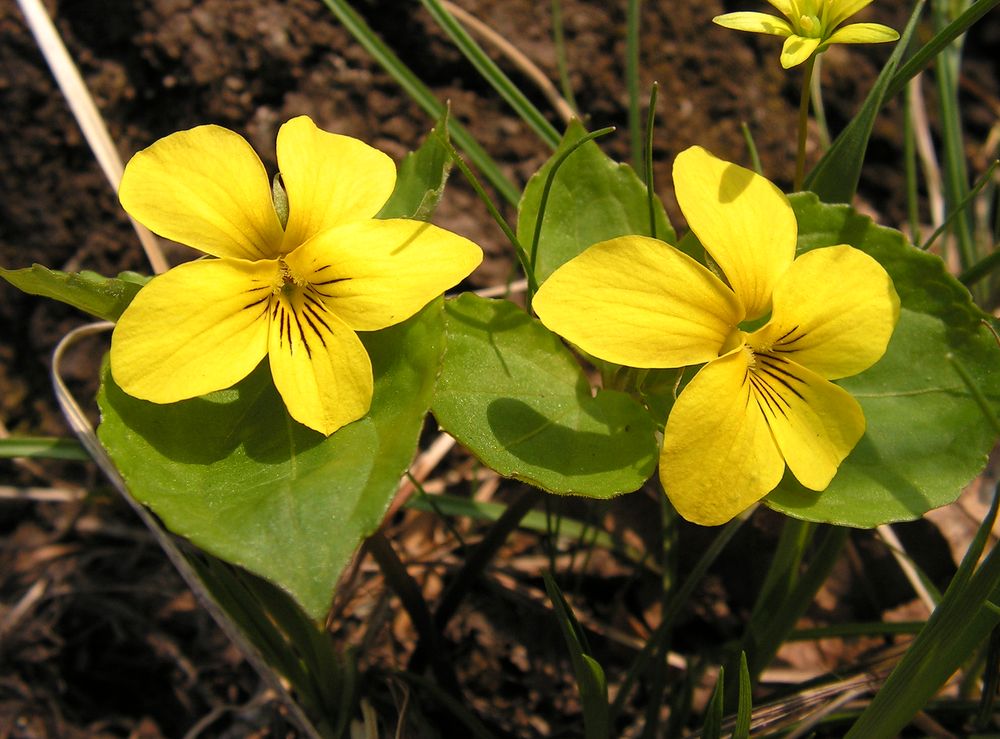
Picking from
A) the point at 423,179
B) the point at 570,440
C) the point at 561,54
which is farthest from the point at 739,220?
the point at 561,54

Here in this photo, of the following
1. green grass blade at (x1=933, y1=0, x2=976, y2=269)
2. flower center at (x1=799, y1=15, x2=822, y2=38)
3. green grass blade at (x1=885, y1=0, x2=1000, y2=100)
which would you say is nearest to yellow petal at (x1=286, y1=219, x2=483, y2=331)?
flower center at (x1=799, y1=15, x2=822, y2=38)

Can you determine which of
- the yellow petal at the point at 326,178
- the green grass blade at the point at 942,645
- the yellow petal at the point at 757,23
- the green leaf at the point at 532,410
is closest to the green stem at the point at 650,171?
the yellow petal at the point at 757,23

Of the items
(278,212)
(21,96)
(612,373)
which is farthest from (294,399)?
(21,96)

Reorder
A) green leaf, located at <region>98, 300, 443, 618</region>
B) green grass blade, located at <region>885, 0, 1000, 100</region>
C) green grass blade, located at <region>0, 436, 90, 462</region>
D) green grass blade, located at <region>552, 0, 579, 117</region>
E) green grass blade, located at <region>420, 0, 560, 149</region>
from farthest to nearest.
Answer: green grass blade, located at <region>552, 0, 579, 117</region> < green grass blade, located at <region>420, 0, 560, 149</region> < green grass blade, located at <region>0, 436, 90, 462</region> < green grass blade, located at <region>885, 0, 1000, 100</region> < green leaf, located at <region>98, 300, 443, 618</region>

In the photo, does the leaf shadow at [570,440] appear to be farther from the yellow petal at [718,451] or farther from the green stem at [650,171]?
the green stem at [650,171]

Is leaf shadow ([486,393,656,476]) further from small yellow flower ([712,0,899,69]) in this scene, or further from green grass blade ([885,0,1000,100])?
green grass blade ([885,0,1000,100])

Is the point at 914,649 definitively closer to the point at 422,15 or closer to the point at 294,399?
the point at 294,399
